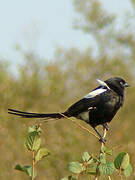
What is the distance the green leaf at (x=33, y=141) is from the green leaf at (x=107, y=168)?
0.83 feet

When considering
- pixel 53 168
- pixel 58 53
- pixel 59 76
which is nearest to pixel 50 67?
pixel 59 76

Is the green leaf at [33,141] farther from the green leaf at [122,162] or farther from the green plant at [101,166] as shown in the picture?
the green leaf at [122,162]

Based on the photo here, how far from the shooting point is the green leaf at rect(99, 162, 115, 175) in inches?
67.7

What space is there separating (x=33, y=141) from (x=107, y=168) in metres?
0.30

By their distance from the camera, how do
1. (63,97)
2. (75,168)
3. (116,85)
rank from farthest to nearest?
(63,97) → (116,85) → (75,168)

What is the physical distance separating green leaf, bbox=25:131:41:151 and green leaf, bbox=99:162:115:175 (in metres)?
0.25

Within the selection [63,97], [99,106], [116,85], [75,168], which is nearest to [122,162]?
[75,168]

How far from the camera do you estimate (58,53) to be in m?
14.9

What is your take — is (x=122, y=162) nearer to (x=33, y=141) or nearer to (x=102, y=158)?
(x=102, y=158)

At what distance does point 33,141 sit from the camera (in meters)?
1.77

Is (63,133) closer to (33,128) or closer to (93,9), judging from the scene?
(93,9)

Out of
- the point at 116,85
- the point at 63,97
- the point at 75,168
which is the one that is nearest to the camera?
Result: the point at 75,168

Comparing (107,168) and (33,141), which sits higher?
(33,141)

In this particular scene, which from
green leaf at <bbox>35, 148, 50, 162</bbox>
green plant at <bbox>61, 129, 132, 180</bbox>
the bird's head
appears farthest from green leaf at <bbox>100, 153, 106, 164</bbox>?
the bird's head
